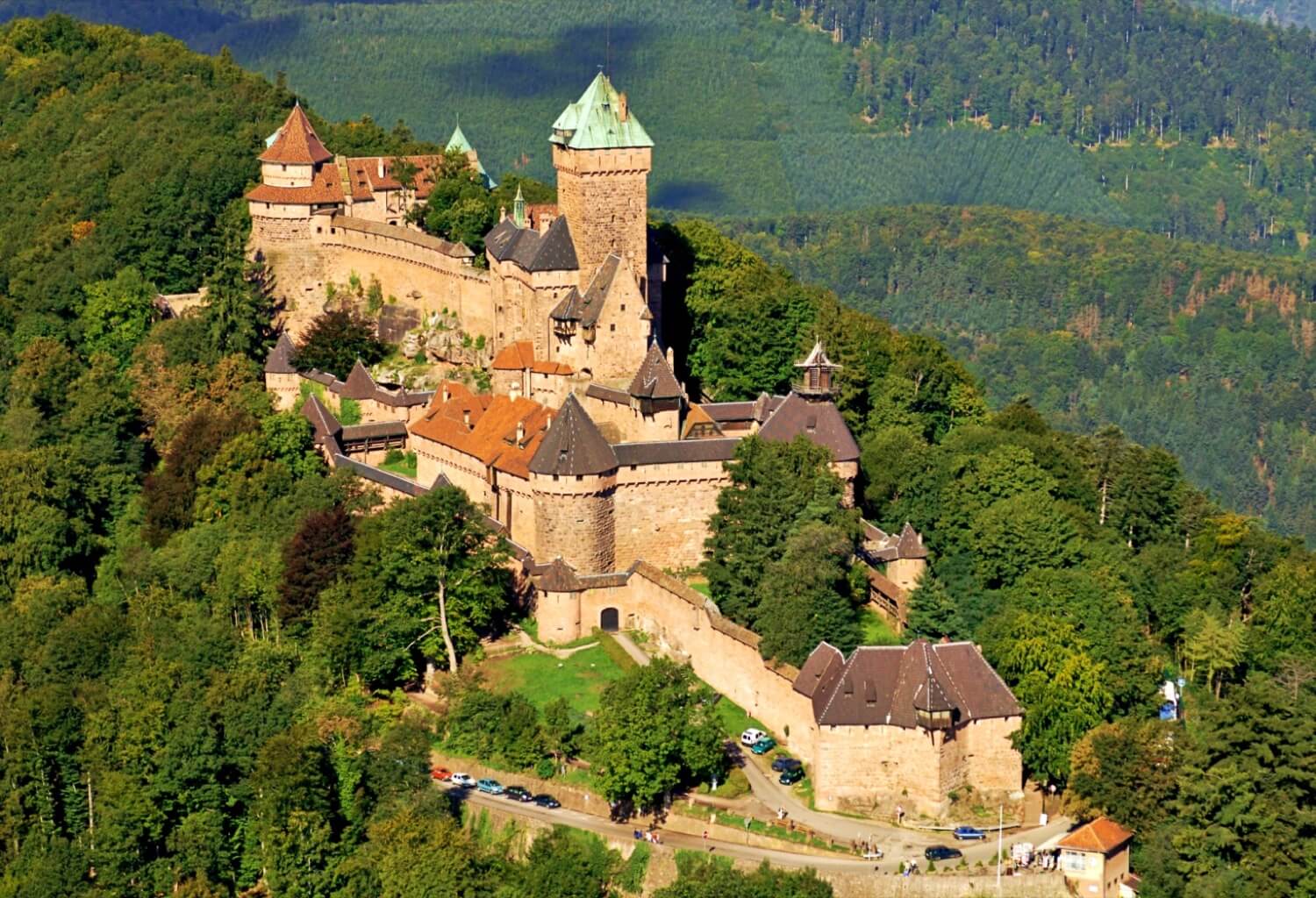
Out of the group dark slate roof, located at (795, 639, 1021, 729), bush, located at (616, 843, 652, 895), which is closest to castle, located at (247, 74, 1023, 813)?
dark slate roof, located at (795, 639, 1021, 729)

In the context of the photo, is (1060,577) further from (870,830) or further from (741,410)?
(741,410)

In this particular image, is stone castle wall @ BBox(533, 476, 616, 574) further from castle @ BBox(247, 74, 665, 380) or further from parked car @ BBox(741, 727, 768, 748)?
parked car @ BBox(741, 727, 768, 748)

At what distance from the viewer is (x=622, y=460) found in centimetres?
7969

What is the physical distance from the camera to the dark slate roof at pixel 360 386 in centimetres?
8981

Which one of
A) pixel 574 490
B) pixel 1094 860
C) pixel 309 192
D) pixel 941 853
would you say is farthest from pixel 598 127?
pixel 1094 860

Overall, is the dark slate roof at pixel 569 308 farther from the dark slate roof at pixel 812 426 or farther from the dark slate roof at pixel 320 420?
the dark slate roof at pixel 320 420

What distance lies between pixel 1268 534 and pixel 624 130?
27.4 meters

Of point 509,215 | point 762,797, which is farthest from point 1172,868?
point 509,215

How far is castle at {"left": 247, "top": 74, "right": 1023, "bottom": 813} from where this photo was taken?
6988 cm

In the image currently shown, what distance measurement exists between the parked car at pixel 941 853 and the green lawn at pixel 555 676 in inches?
459

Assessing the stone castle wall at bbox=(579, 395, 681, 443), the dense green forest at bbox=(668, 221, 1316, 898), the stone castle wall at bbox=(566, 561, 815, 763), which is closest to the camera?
the dense green forest at bbox=(668, 221, 1316, 898)

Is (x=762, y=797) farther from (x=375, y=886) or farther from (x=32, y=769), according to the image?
(x=32, y=769)

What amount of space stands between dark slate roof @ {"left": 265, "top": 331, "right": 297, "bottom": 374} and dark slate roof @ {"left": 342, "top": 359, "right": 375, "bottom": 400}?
10.2ft

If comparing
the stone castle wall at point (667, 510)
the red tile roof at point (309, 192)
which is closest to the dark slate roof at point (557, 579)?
the stone castle wall at point (667, 510)
